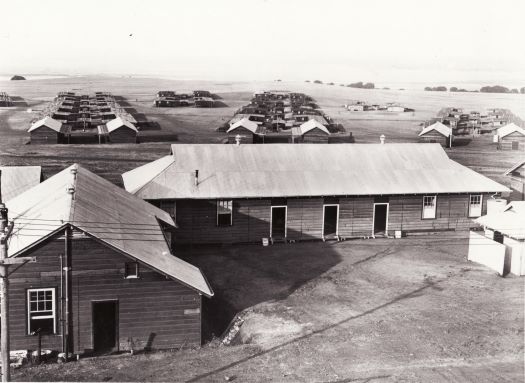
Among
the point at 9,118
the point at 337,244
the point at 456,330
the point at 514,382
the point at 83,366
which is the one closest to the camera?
the point at 514,382

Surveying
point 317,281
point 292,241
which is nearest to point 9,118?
point 292,241

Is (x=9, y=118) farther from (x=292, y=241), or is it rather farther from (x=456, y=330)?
(x=456, y=330)

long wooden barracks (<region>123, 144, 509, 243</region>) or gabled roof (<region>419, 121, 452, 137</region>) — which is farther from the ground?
gabled roof (<region>419, 121, 452, 137</region>)

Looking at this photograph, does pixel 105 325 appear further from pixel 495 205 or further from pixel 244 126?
pixel 244 126

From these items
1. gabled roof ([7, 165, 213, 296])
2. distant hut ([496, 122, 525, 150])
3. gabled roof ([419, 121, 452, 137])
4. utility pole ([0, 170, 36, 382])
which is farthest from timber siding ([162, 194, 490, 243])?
distant hut ([496, 122, 525, 150])

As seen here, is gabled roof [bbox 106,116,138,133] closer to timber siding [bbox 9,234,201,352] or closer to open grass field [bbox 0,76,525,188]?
open grass field [bbox 0,76,525,188]

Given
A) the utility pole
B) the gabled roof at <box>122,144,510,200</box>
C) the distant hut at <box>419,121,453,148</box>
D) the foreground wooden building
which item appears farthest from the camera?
the distant hut at <box>419,121,453,148</box>

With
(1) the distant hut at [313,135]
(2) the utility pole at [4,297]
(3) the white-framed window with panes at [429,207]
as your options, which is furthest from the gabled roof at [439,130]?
(2) the utility pole at [4,297]
